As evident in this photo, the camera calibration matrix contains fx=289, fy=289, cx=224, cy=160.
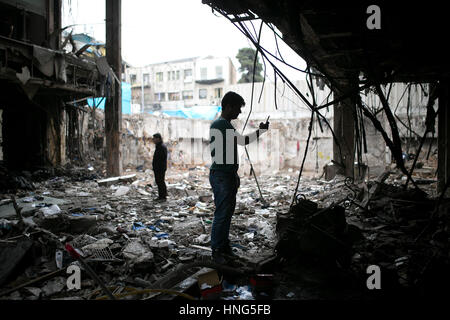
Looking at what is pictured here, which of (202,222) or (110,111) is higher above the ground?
(110,111)

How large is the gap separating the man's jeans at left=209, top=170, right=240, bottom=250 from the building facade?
32753 mm

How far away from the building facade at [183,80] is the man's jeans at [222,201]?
32.8m

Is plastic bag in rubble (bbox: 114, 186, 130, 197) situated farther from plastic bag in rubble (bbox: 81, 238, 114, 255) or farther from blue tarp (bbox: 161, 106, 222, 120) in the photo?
blue tarp (bbox: 161, 106, 222, 120)

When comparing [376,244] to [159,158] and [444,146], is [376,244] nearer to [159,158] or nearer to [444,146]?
[444,146]

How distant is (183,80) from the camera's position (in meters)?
37.7

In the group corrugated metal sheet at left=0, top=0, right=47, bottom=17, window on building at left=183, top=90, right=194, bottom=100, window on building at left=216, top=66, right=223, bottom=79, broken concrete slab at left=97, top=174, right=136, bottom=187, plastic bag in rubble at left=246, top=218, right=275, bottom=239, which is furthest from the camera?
window on building at left=183, top=90, right=194, bottom=100

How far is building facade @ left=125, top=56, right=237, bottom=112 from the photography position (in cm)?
3625

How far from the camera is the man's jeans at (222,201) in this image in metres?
3.28

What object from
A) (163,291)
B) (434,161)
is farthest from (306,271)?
(434,161)

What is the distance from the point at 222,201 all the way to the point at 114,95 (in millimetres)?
8392

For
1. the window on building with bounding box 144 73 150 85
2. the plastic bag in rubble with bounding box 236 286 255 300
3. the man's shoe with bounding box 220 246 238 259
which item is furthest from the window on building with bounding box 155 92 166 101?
the plastic bag in rubble with bounding box 236 286 255 300
